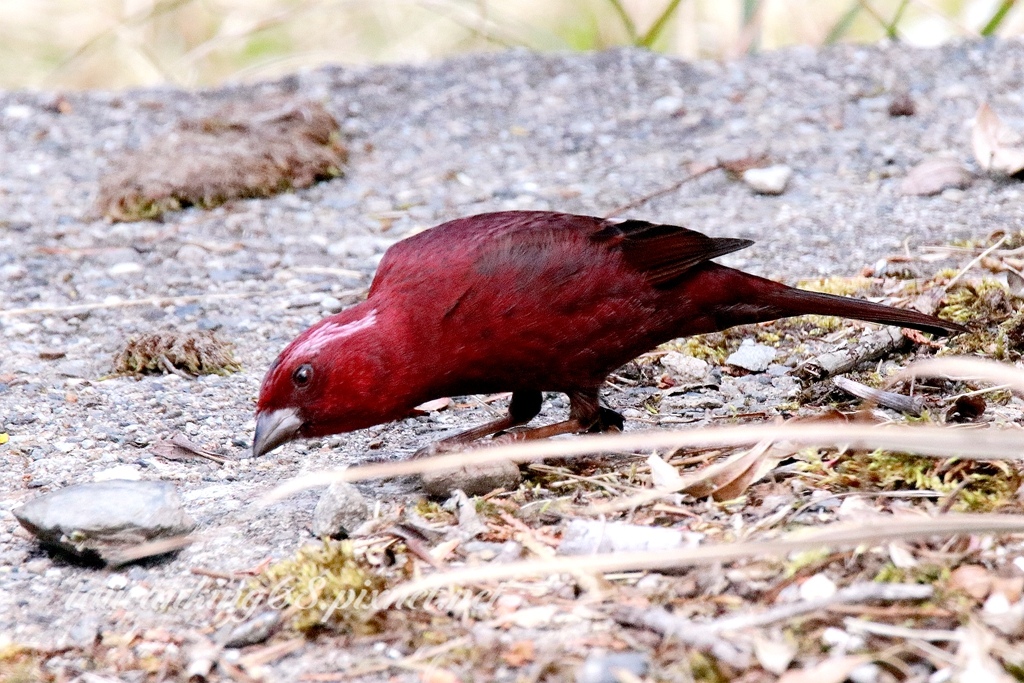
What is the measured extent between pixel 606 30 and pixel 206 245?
3.26m

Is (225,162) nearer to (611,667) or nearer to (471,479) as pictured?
(471,479)

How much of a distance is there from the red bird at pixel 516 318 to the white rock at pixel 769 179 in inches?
79.5

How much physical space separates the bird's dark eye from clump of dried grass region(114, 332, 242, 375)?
1.21m

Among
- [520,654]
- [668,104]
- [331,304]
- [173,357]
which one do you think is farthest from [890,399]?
[668,104]

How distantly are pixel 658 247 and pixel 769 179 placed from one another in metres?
2.27

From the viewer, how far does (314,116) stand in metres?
6.19

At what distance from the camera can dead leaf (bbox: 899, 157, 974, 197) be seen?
5.15 m

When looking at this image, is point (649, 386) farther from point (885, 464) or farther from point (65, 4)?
point (65, 4)

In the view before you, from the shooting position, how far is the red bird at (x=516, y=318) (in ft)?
9.80

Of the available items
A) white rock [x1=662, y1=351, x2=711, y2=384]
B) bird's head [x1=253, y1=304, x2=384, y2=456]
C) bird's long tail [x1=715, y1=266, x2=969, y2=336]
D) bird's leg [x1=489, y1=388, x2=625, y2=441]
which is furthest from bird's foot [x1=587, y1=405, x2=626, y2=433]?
bird's head [x1=253, y1=304, x2=384, y2=456]

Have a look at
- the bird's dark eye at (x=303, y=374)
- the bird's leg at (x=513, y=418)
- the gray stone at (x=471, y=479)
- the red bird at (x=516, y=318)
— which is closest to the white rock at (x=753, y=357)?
the red bird at (x=516, y=318)

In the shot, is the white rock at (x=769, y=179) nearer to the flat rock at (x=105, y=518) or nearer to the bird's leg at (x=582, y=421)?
the bird's leg at (x=582, y=421)

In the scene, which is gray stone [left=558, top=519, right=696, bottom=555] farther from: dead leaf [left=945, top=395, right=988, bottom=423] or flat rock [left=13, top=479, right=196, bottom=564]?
dead leaf [left=945, top=395, right=988, bottom=423]

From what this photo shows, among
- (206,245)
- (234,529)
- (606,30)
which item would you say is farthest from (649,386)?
(606,30)
